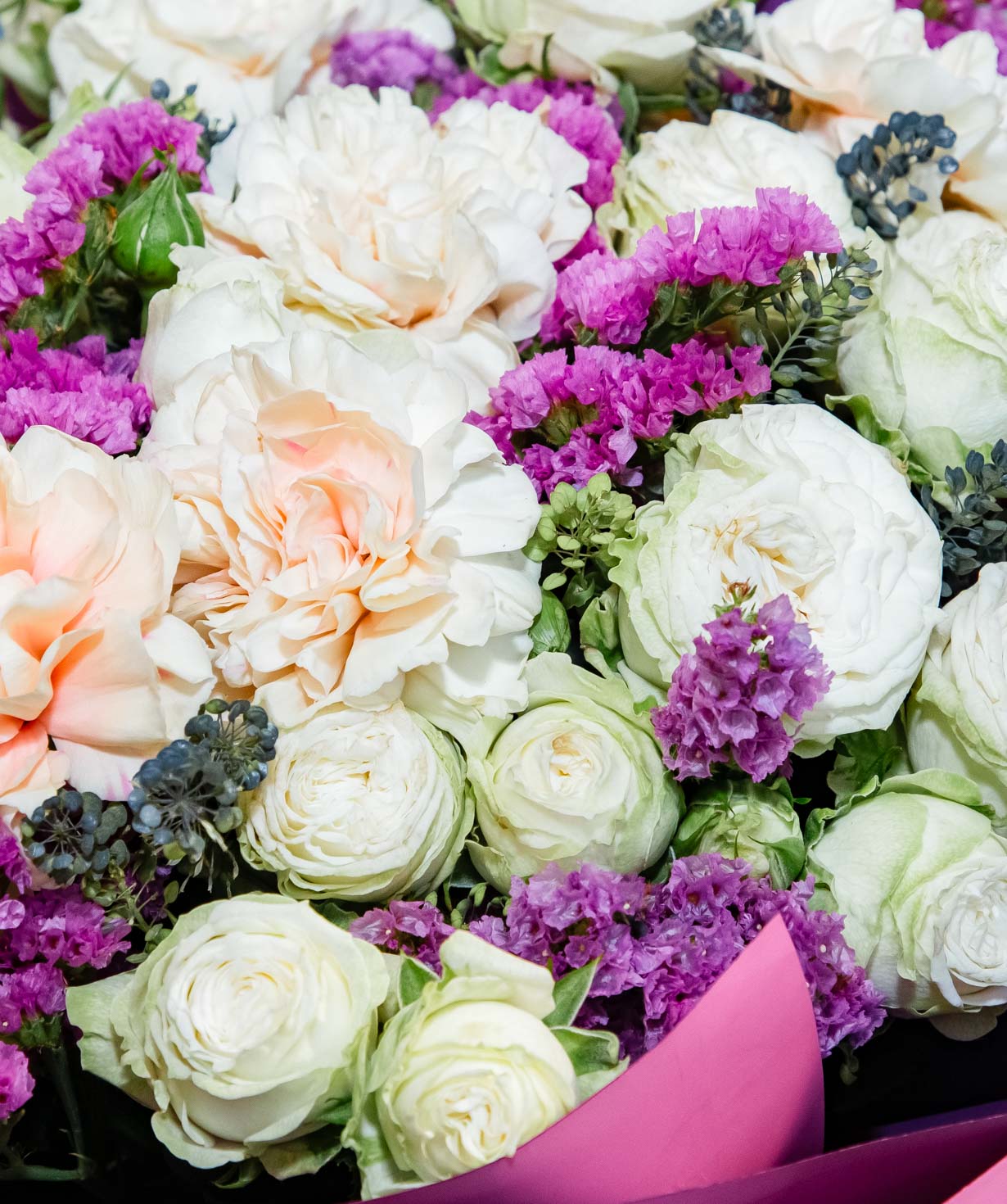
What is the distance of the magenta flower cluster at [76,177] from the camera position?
697mm

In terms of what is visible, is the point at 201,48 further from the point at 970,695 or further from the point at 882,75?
the point at 970,695

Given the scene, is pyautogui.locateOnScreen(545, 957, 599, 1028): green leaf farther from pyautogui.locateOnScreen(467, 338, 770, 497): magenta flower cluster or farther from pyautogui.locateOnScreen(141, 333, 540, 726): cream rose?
pyautogui.locateOnScreen(467, 338, 770, 497): magenta flower cluster

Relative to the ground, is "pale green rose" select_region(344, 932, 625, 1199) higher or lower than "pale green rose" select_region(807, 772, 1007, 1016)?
higher

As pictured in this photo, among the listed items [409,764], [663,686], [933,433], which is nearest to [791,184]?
[933,433]

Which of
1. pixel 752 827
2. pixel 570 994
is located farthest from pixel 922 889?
pixel 570 994

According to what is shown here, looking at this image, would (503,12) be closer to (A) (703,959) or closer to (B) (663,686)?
(B) (663,686)

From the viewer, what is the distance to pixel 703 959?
53 centimetres

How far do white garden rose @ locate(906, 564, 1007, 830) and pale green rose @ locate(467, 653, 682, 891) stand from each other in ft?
0.49

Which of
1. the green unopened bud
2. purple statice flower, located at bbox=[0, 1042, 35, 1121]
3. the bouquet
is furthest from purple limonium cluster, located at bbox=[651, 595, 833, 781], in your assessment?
the green unopened bud

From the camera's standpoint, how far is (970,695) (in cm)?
60

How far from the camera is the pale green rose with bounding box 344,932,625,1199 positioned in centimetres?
46

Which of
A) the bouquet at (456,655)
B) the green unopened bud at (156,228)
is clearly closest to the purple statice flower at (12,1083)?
the bouquet at (456,655)

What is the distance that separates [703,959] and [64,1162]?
38 centimetres

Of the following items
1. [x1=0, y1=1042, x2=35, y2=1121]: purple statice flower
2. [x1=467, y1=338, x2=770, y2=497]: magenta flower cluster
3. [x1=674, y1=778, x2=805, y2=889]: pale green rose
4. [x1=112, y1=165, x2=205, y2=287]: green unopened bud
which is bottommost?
[x1=674, y1=778, x2=805, y2=889]: pale green rose
